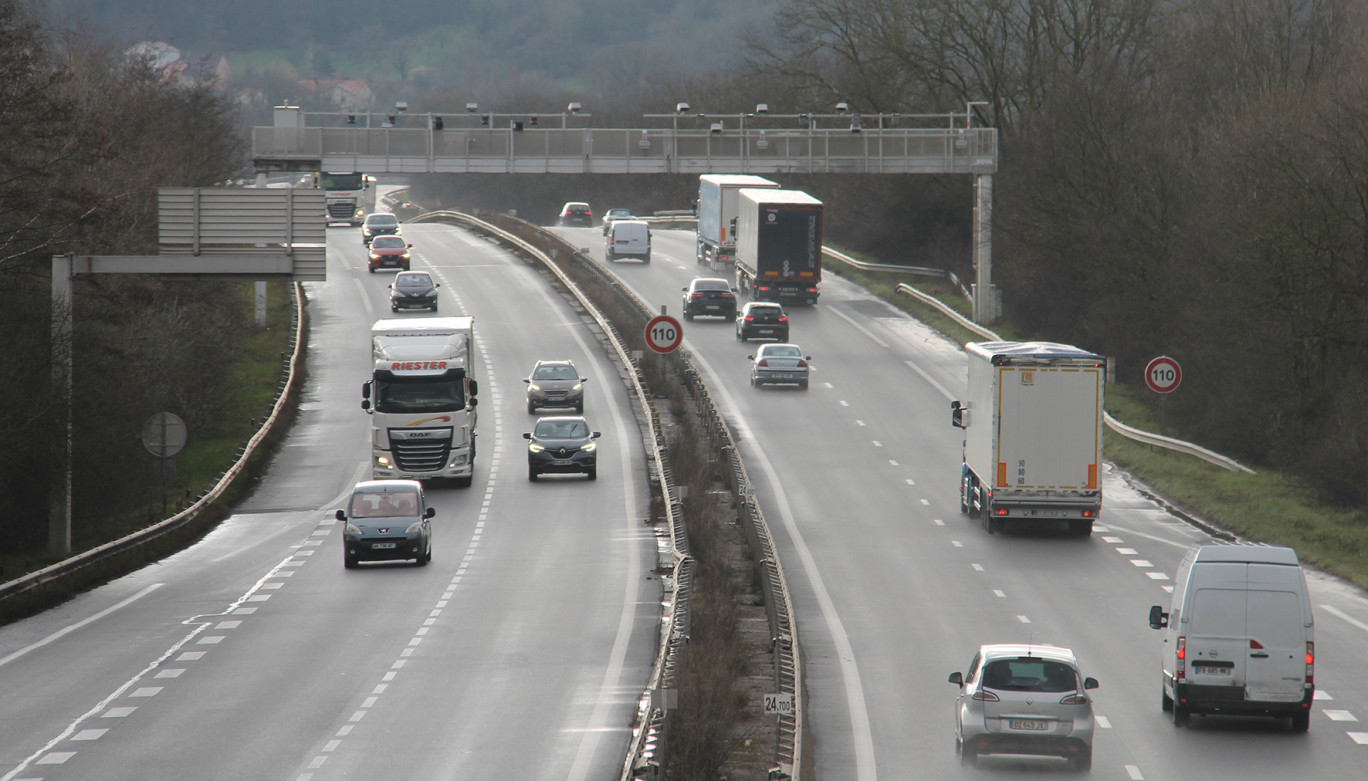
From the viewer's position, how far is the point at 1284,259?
43.5 m

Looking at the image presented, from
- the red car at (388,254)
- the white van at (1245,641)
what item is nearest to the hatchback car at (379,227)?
the red car at (388,254)

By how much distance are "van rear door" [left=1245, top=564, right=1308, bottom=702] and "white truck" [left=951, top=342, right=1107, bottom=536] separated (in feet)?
41.5

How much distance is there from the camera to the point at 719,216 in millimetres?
73812

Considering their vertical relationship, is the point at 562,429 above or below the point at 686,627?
above

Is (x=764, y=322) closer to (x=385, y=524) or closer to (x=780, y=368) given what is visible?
(x=780, y=368)

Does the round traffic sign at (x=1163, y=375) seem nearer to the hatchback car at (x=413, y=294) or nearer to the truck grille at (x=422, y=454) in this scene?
the truck grille at (x=422, y=454)

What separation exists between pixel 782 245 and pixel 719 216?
1083 cm

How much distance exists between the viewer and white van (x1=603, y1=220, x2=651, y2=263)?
79.9 metres

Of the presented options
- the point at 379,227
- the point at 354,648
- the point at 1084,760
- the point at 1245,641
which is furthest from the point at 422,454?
the point at 379,227

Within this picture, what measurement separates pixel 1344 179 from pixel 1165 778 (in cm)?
3088

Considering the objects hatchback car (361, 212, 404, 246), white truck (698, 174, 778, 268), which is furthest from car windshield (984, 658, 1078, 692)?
hatchback car (361, 212, 404, 246)

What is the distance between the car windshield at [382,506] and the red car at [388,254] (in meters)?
50.1

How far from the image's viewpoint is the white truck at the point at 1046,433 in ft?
101

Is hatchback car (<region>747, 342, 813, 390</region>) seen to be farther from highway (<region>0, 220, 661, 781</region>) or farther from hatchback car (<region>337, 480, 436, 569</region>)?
hatchback car (<region>337, 480, 436, 569</region>)
